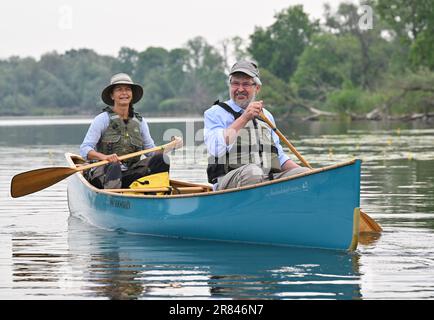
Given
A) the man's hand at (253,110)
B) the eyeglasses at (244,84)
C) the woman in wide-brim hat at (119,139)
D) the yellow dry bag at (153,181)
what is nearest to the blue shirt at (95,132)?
Result: the woman in wide-brim hat at (119,139)

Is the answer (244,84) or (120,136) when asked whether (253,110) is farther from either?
(120,136)

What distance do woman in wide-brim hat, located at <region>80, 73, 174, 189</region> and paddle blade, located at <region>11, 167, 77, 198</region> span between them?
31cm

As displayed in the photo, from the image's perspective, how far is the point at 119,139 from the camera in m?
10.5

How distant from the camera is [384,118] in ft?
161

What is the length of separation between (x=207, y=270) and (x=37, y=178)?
3.37 m

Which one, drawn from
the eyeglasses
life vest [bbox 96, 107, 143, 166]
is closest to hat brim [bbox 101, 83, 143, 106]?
life vest [bbox 96, 107, 143, 166]

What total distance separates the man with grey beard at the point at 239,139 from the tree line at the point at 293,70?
120 ft

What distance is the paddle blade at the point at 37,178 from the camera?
10.3m

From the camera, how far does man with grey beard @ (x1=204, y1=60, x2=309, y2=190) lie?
27.7 feet

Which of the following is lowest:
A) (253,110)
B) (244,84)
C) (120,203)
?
(120,203)

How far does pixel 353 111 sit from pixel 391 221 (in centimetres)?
4525

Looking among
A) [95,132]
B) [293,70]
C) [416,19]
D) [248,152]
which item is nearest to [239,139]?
[248,152]
